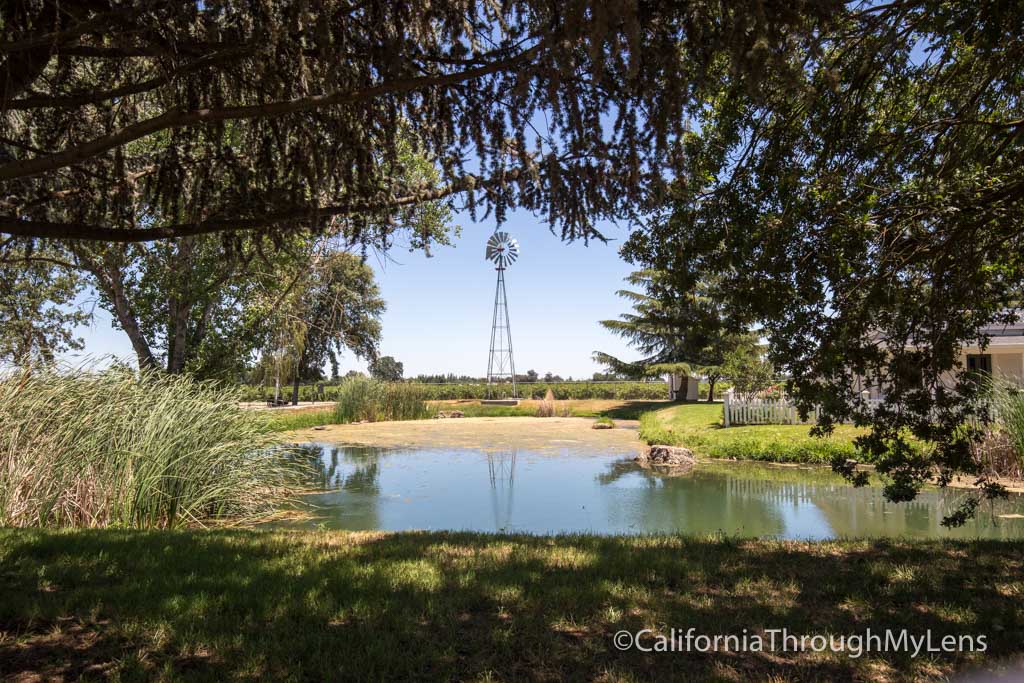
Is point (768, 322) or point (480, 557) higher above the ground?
point (768, 322)

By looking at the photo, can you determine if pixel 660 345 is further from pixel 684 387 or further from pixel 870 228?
pixel 870 228

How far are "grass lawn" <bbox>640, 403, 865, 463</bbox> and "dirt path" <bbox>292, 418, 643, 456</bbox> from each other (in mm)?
1349

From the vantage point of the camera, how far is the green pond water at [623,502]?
332 inches

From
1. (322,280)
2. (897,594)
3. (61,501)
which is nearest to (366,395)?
(322,280)

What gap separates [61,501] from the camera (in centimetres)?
676

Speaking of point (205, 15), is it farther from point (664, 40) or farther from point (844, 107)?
point (844, 107)

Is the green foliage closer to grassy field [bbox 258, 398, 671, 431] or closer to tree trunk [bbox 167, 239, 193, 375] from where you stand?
grassy field [bbox 258, 398, 671, 431]

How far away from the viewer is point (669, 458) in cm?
1432

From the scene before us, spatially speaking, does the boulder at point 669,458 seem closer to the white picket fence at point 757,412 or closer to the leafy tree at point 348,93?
the white picket fence at point 757,412

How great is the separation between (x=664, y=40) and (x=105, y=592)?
4.71 meters

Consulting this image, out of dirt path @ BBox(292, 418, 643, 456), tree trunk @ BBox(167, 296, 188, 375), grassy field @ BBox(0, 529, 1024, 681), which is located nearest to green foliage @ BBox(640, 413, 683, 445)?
dirt path @ BBox(292, 418, 643, 456)

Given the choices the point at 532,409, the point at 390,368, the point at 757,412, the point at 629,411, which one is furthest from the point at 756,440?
the point at 390,368

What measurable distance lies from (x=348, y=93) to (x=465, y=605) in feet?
10.2

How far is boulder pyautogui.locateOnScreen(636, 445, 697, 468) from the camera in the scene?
14.2 metres
